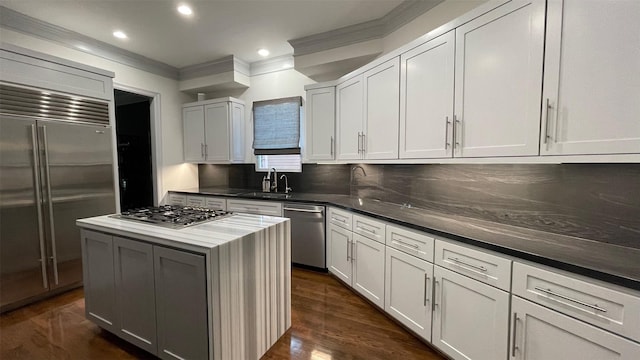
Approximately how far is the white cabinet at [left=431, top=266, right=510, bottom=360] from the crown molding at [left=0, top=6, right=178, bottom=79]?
4.52 meters

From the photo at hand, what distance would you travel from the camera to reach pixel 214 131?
13.7ft

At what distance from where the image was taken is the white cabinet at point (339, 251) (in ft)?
8.86

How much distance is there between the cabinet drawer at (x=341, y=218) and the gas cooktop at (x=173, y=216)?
45.6 inches

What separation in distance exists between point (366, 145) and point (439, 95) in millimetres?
910

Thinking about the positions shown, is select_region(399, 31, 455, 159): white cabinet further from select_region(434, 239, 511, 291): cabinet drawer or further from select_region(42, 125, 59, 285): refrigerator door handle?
select_region(42, 125, 59, 285): refrigerator door handle

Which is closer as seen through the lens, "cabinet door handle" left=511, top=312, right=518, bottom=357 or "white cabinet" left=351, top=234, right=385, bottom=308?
"cabinet door handle" left=511, top=312, right=518, bottom=357

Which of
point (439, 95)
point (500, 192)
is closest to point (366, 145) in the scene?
point (439, 95)

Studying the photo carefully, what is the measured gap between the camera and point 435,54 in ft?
6.56

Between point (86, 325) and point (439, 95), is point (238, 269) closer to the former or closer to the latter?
point (86, 325)

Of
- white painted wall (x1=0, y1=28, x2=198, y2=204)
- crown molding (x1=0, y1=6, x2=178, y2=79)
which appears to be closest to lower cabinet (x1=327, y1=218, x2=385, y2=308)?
white painted wall (x1=0, y1=28, x2=198, y2=204)

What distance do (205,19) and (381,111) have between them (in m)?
2.14

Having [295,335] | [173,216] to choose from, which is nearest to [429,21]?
[173,216]

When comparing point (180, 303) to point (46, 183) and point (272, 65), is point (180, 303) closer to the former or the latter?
point (46, 183)

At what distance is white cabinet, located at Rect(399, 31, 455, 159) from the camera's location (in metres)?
1.93
